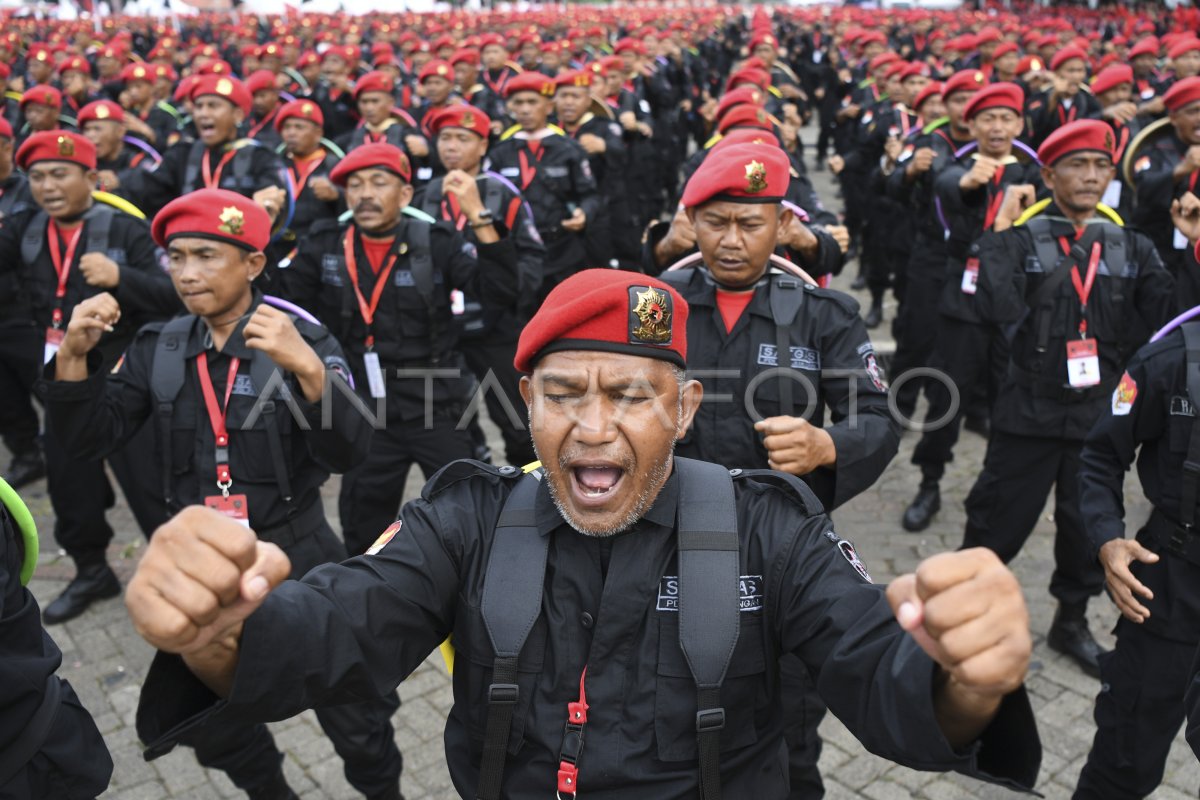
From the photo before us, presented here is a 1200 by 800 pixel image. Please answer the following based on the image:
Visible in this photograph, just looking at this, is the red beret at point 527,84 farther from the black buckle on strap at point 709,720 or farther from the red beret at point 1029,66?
the black buckle on strap at point 709,720

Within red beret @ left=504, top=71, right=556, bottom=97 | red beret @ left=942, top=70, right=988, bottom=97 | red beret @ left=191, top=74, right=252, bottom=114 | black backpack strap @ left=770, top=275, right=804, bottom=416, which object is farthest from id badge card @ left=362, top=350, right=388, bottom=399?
red beret @ left=942, top=70, right=988, bottom=97

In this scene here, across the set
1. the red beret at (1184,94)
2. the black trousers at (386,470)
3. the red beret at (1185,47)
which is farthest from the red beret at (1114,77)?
the black trousers at (386,470)

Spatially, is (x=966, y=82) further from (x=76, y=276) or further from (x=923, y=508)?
(x=76, y=276)

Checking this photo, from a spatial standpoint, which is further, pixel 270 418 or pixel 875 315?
pixel 875 315

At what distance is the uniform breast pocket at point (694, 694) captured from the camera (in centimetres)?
221

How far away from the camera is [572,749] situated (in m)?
2.20

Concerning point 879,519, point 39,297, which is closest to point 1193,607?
point 879,519

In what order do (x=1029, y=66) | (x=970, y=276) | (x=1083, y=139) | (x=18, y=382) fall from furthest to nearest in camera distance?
(x=1029, y=66)
(x=18, y=382)
(x=970, y=276)
(x=1083, y=139)

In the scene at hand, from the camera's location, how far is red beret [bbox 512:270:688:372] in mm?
2363

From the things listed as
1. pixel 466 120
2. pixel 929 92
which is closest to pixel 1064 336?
pixel 466 120

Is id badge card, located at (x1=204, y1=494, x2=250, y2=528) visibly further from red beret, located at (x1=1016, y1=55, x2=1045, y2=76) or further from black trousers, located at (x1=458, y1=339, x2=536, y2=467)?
red beret, located at (x1=1016, y1=55, x2=1045, y2=76)

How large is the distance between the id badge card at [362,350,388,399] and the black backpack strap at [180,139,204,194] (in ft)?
14.1

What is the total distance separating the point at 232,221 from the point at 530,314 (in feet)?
14.1

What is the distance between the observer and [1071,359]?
519 cm
